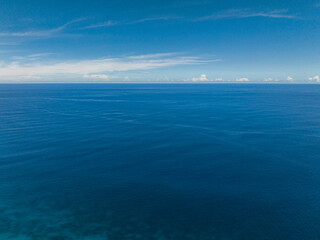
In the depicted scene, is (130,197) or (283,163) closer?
(130,197)

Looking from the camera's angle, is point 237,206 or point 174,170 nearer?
point 237,206

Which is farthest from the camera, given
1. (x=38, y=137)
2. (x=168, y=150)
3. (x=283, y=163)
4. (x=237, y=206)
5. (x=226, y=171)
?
(x=38, y=137)

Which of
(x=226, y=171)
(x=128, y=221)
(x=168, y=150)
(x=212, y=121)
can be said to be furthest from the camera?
(x=212, y=121)

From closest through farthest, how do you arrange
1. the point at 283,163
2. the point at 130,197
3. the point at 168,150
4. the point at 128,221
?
the point at 128,221 < the point at 130,197 < the point at 283,163 < the point at 168,150

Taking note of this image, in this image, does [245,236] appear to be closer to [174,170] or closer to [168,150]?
[174,170]

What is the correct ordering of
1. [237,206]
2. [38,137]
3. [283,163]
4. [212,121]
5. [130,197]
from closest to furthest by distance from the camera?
[237,206] < [130,197] < [283,163] < [38,137] < [212,121]

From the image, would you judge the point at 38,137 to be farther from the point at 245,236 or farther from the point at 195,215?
the point at 245,236

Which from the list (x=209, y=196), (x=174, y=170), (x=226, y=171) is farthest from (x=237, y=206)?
(x=174, y=170)

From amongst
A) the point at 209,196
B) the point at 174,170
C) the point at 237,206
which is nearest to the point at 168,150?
the point at 174,170

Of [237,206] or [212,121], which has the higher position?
[212,121]
